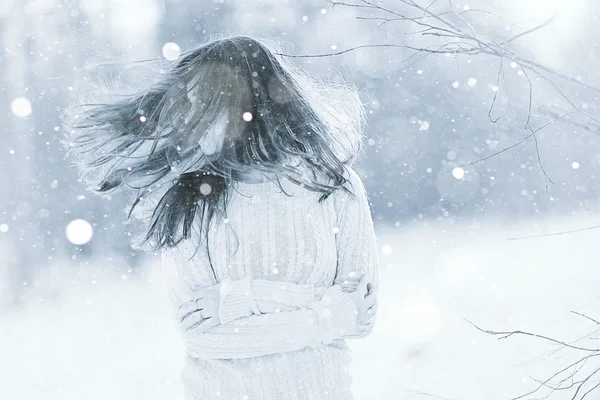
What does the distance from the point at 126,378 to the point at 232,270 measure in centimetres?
348

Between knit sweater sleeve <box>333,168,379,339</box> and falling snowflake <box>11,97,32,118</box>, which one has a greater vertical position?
falling snowflake <box>11,97,32,118</box>

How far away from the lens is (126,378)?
4352mm

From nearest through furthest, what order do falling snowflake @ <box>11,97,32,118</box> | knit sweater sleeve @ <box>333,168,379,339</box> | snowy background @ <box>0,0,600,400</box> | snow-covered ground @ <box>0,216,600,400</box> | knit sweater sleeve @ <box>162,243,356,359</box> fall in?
knit sweater sleeve @ <box>162,243,356,359</box> → knit sweater sleeve @ <box>333,168,379,339</box> → snow-covered ground @ <box>0,216,600,400</box> → snowy background @ <box>0,0,600,400</box> → falling snowflake @ <box>11,97,32,118</box>

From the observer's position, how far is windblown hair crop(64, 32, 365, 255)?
123 centimetres

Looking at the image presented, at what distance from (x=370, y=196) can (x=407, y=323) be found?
1151 mm

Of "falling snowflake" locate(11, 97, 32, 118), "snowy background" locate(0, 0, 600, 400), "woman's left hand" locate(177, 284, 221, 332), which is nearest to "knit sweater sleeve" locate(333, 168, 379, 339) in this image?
"woman's left hand" locate(177, 284, 221, 332)

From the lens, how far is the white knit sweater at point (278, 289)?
118 centimetres

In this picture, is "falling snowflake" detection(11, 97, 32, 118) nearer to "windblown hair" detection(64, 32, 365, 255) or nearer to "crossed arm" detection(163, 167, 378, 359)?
"windblown hair" detection(64, 32, 365, 255)

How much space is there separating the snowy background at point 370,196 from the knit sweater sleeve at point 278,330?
2640 mm

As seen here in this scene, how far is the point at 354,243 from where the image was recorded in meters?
1.29

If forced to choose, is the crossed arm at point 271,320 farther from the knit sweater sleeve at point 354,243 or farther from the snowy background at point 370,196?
the snowy background at point 370,196

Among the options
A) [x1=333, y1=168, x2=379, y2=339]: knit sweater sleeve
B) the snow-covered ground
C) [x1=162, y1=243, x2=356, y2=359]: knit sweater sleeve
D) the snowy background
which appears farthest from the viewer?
the snowy background

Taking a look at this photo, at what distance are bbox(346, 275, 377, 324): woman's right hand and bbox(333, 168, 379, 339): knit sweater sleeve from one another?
13mm

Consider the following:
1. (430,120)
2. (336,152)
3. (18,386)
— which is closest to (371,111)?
(430,120)
